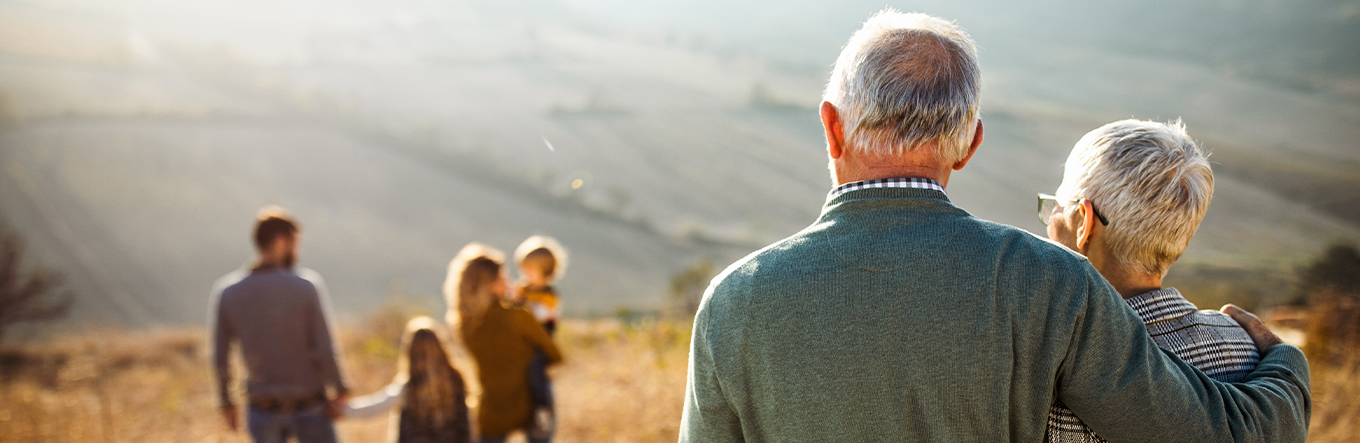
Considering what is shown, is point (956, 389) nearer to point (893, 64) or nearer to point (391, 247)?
point (893, 64)

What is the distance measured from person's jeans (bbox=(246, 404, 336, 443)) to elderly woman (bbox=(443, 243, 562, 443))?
734 millimetres

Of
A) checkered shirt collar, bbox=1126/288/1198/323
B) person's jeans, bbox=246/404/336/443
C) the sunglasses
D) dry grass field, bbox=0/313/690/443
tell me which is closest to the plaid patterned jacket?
checkered shirt collar, bbox=1126/288/1198/323

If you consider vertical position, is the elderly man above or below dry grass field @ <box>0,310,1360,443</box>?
above

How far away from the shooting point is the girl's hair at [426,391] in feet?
10.4

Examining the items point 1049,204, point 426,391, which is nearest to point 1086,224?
point 1049,204

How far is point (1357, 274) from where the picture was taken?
7.34 meters

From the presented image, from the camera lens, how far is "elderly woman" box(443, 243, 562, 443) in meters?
3.30

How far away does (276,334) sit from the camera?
3262 millimetres

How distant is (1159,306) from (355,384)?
770cm

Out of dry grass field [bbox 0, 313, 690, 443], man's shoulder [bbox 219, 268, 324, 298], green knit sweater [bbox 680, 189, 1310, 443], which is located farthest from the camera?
dry grass field [bbox 0, 313, 690, 443]

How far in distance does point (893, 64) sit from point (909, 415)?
1.73 ft

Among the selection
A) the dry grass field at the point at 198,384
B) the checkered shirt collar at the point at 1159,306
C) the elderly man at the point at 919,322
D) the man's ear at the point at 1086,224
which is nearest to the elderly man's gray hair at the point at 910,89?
the elderly man at the point at 919,322

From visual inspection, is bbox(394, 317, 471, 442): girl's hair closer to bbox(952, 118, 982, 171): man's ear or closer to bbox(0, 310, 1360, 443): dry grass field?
bbox(0, 310, 1360, 443): dry grass field

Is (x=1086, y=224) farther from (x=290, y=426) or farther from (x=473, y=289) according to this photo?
(x=290, y=426)
